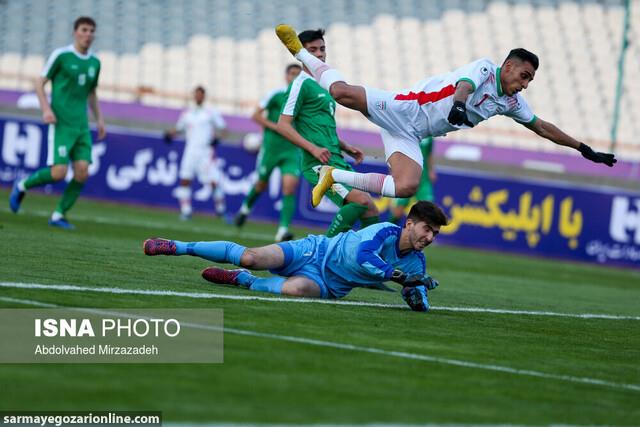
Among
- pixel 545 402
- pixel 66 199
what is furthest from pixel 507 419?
pixel 66 199

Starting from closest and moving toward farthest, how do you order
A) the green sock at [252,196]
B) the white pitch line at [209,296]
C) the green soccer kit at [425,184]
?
1. the white pitch line at [209,296]
2. the green sock at [252,196]
3. the green soccer kit at [425,184]

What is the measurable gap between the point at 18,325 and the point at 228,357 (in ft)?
3.78

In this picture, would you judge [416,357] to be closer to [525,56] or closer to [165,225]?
[525,56]

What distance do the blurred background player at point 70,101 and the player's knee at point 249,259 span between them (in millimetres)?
6144

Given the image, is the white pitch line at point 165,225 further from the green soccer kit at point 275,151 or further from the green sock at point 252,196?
the green soccer kit at point 275,151

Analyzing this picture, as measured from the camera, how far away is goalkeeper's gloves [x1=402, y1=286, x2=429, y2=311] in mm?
8242

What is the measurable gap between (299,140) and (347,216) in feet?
2.90

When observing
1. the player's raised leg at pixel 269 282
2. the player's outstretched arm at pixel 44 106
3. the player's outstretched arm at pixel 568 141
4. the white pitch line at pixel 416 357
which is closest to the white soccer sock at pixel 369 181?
the player's outstretched arm at pixel 568 141

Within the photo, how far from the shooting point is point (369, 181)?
10039mm

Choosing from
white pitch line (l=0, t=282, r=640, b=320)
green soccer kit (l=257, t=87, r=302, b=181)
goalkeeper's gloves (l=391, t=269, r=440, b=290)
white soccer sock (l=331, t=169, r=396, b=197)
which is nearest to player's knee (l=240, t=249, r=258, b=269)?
white pitch line (l=0, t=282, r=640, b=320)

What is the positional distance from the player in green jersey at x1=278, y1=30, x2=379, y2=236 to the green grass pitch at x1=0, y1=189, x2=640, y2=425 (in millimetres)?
1074

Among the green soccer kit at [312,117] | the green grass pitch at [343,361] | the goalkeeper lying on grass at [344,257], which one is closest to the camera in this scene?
the green grass pitch at [343,361]

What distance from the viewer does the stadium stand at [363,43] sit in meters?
29.6

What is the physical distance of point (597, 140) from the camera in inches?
1107
